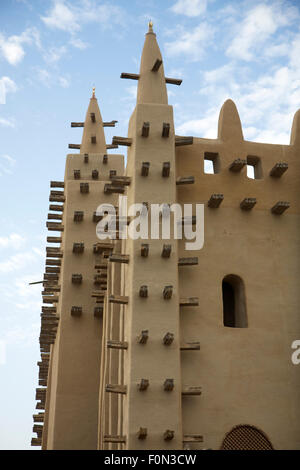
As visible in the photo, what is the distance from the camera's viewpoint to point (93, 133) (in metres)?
22.7

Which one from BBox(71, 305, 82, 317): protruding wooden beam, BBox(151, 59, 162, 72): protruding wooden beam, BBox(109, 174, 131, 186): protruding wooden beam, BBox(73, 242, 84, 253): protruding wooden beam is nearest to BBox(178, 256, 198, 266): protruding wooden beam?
BBox(109, 174, 131, 186): protruding wooden beam

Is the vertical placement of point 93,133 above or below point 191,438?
above

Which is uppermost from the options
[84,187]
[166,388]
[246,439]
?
[84,187]

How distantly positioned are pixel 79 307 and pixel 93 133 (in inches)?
277

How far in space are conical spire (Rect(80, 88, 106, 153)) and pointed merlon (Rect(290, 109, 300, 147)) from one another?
7.88 metres

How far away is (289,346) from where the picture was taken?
543 inches

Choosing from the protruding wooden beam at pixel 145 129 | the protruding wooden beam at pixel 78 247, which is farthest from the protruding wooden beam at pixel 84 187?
the protruding wooden beam at pixel 145 129

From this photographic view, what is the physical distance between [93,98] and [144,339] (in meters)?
13.5

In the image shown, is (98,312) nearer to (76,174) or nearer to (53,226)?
(53,226)

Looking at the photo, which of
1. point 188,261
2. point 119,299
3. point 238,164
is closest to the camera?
point 119,299

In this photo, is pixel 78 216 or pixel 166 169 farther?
pixel 78 216

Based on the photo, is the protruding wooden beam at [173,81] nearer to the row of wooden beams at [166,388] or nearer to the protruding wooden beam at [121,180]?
the protruding wooden beam at [121,180]

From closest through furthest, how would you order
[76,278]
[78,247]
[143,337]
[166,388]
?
[166,388]
[143,337]
[76,278]
[78,247]

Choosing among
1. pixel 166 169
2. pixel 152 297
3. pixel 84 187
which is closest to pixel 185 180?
pixel 166 169
